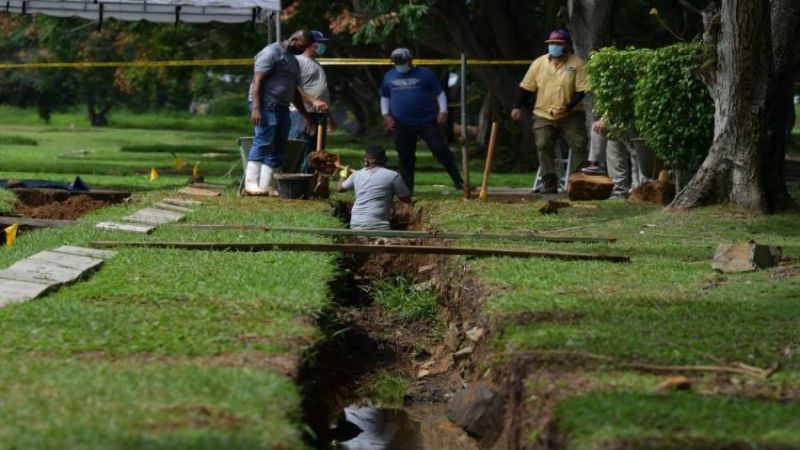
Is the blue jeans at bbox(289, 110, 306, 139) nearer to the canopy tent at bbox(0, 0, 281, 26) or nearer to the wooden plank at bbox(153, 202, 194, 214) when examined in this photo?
the canopy tent at bbox(0, 0, 281, 26)

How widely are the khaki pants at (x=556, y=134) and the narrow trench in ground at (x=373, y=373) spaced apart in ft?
19.3

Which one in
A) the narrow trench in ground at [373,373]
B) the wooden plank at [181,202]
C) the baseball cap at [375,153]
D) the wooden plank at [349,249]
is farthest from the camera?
the wooden plank at [181,202]

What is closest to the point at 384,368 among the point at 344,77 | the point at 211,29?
the point at 211,29

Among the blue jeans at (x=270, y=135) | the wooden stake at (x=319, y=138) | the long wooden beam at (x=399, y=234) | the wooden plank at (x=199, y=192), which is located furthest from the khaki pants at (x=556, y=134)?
the long wooden beam at (x=399, y=234)

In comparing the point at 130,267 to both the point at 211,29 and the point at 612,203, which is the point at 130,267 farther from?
the point at 211,29

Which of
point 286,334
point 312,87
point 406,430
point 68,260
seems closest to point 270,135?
point 312,87

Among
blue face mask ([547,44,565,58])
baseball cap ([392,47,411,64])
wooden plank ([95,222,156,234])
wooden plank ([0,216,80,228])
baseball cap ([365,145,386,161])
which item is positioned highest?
blue face mask ([547,44,565,58])

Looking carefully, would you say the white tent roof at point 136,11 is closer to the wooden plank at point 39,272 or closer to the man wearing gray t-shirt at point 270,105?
the man wearing gray t-shirt at point 270,105

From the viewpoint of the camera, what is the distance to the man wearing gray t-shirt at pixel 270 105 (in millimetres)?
16641

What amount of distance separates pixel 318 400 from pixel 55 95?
196ft

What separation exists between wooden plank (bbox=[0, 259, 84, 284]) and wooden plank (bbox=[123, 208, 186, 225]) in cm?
352

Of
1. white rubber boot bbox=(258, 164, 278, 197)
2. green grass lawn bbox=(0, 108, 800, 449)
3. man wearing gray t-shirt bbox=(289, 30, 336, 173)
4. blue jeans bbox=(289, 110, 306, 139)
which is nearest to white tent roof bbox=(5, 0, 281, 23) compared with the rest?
blue jeans bbox=(289, 110, 306, 139)

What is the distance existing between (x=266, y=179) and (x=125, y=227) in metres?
4.23

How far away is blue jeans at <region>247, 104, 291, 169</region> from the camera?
55.3 feet
